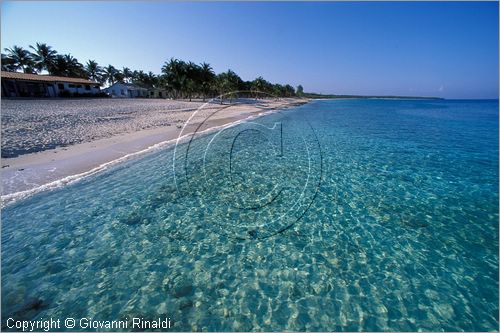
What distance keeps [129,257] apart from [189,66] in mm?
67044

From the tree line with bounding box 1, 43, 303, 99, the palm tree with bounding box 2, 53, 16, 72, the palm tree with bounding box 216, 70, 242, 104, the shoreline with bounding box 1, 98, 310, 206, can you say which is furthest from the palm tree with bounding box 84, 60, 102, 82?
the shoreline with bounding box 1, 98, 310, 206

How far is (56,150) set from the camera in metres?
13.4

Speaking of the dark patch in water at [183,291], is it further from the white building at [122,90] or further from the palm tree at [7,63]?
the white building at [122,90]

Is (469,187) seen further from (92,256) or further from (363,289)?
(92,256)

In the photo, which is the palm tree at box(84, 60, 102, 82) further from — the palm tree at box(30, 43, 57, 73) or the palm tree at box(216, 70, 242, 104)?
the palm tree at box(216, 70, 242, 104)

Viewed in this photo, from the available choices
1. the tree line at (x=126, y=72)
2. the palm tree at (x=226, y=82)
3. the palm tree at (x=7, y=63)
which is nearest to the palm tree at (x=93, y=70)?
the tree line at (x=126, y=72)

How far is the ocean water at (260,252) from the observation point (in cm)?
449

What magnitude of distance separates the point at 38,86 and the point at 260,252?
57346mm

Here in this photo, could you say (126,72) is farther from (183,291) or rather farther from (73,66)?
(183,291)

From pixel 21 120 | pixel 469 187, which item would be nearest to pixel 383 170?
pixel 469 187

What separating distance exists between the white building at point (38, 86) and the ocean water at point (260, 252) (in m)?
45.8

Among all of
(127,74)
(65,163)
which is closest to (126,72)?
(127,74)

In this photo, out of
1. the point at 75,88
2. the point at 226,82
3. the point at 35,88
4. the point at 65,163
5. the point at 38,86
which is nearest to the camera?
the point at 65,163

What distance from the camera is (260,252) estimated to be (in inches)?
241
